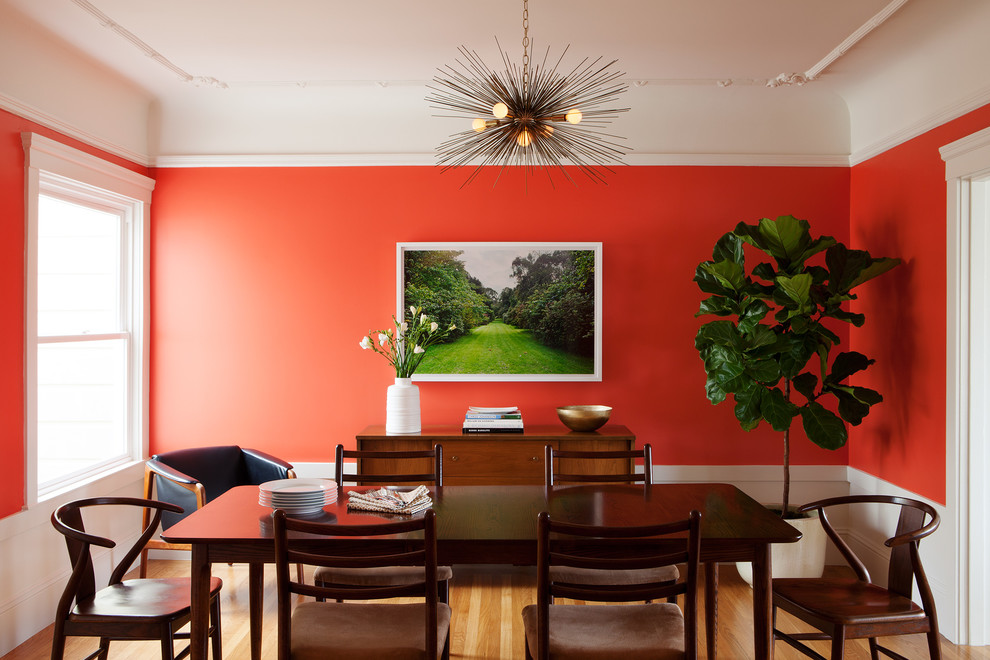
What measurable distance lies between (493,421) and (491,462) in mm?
256

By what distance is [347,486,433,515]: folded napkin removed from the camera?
8.71 feet

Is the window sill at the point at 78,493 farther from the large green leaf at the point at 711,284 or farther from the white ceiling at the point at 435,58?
the large green leaf at the point at 711,284

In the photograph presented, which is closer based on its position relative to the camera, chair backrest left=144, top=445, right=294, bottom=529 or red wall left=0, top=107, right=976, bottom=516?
chair backrest left=144, top=445, right=294, bottom=529

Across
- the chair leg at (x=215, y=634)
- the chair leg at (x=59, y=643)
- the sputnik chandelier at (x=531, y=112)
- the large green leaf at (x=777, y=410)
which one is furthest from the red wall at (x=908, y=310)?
the chair leg at (x=59, y=643)

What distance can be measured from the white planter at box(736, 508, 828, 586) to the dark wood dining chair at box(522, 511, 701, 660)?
5.68 ft

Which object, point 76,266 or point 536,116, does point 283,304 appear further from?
point 536,116

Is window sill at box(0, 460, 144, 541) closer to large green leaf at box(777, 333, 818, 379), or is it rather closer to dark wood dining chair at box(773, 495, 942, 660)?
dark wood dining chair at box(773, 495, 942, 660)

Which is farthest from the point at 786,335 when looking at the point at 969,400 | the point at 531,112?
the point at 531,112

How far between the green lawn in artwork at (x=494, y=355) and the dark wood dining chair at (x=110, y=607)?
2205mm

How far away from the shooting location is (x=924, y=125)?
3.84m

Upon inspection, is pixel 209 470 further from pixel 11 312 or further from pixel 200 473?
pixel 11 312

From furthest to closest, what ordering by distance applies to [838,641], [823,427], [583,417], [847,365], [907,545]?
[583,417] < [847,365] < [823,427] < [907,545] < [838,641]

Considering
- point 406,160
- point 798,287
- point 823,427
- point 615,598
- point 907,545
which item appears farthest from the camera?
point 406,160

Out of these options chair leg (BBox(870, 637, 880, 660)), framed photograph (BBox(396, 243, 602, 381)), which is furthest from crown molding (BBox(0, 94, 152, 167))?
chair leg (BBox(870, 637, 880, 660))
